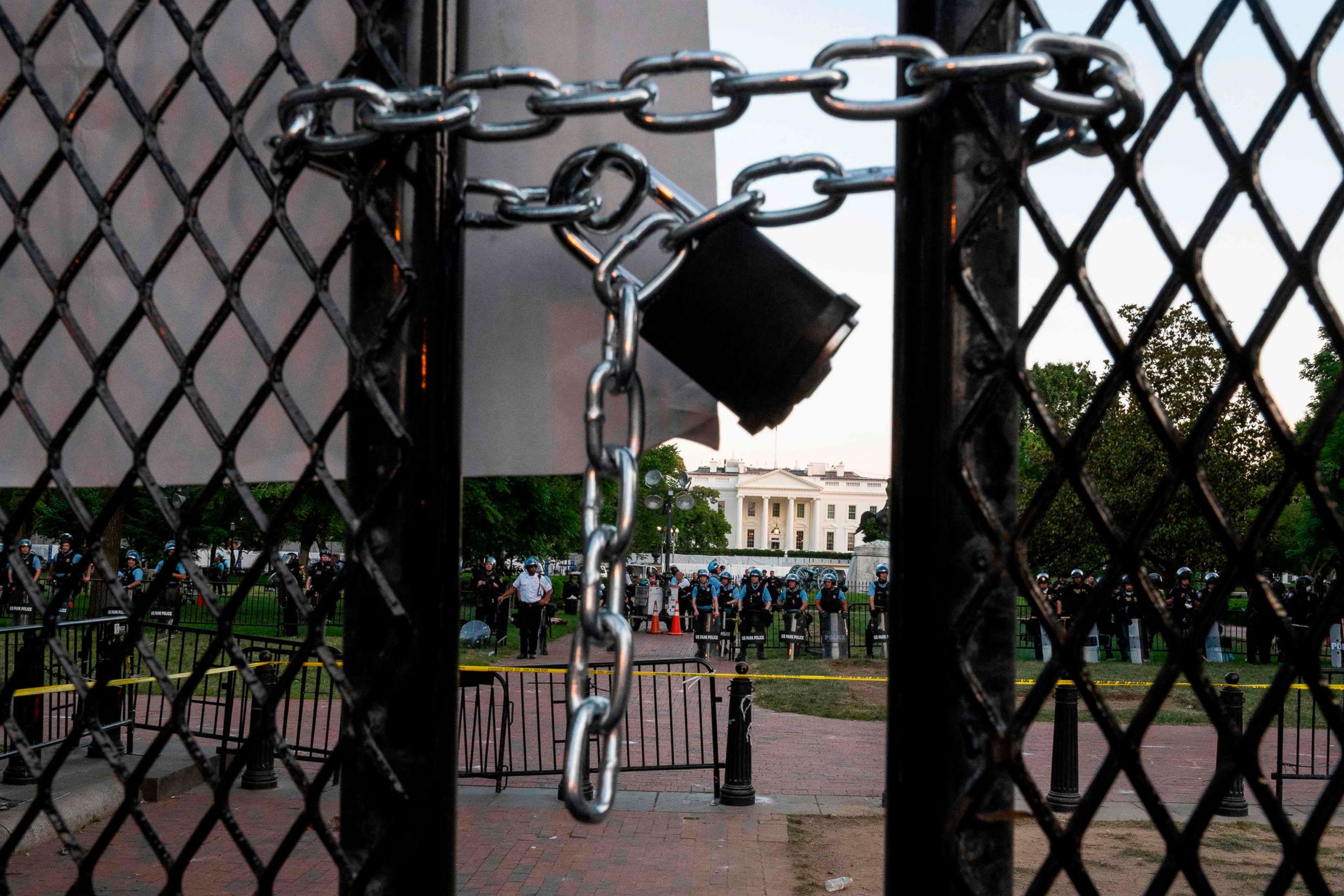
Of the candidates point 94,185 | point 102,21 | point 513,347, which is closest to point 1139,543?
point 513,347

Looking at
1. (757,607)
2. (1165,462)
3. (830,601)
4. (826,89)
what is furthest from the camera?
(757,607)

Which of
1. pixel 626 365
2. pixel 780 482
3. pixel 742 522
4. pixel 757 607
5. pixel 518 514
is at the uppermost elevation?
pixel 780 482

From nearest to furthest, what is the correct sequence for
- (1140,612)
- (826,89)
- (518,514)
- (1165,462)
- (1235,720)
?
(826,89) < (1235,720) < (1140,612) < (1165,462) < (518,514)

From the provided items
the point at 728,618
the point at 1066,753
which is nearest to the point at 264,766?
the point at 1066,753

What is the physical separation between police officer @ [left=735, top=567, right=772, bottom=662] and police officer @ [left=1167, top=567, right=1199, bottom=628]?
8.30m

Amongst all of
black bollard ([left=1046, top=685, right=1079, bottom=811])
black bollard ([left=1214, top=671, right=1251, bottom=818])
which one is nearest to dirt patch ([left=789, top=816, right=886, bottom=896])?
black bollard ([left=1046, top=685, right=1079, bottom=811])

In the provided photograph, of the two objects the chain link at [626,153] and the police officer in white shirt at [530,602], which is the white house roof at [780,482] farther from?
the chain link at [626,153]

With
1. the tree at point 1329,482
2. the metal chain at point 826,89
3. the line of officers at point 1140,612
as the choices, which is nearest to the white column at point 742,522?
the tree at point 1329,482

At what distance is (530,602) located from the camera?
2088 cm

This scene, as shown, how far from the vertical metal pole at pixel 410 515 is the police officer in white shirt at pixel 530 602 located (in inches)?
790

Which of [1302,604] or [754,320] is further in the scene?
[1302,604]

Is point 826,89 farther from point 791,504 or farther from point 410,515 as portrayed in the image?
point 791,504

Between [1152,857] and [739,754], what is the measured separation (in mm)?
3142

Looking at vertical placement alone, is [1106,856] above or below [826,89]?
below
